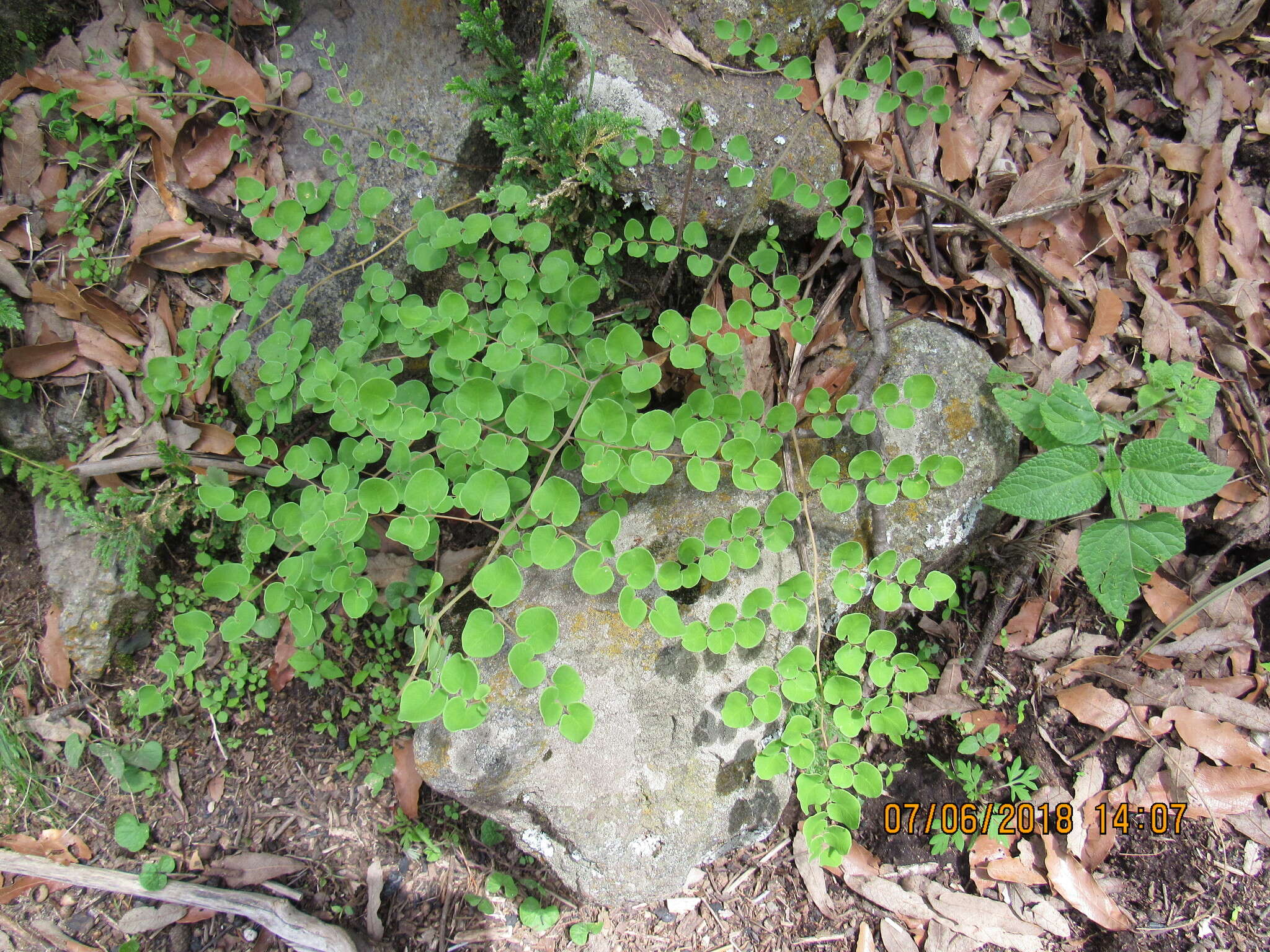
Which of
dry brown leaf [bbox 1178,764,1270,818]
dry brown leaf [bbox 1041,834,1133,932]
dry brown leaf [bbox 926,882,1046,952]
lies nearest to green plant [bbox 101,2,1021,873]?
dry brown leaf [bbox 926,882,1046,952]

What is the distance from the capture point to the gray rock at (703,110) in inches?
95.1

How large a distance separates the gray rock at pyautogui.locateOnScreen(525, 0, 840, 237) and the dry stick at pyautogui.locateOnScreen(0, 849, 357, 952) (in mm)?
2747

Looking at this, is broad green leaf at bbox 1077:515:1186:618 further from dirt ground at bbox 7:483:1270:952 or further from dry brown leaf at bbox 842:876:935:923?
dry brown leaf at bbox 842:876:935:923

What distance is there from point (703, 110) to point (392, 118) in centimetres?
115

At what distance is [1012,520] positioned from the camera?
2754mm

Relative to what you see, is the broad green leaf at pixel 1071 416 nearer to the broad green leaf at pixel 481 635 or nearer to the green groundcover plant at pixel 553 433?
the green groundcover plant at pixel 553 433

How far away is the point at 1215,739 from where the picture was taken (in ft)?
9.01

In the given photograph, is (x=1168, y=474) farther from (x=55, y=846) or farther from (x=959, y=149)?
(x=55, y=846)

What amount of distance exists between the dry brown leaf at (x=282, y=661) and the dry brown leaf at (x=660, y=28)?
99.8 inches

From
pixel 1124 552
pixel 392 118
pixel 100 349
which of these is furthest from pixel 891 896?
pixel 100 349

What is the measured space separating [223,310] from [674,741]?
1.99 m

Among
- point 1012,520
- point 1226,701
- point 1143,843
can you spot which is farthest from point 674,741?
point 1226,701

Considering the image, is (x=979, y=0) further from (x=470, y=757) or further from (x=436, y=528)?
(x=470, y=757)

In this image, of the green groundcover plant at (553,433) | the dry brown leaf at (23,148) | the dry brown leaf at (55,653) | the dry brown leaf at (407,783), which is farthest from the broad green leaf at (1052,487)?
the dry brown leaf at (23,148)
